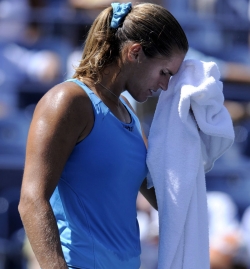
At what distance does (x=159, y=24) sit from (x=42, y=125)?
42 centimetres

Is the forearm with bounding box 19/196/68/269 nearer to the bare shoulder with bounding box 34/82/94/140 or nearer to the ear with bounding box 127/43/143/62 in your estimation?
the bare shoulder with bounding box 34/82/94/140

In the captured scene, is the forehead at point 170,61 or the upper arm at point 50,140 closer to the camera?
the upper arm at point 50,140

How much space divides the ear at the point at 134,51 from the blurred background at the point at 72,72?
2.17 meters

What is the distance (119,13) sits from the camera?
158 cm

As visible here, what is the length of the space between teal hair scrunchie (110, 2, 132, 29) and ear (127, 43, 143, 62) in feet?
0.25

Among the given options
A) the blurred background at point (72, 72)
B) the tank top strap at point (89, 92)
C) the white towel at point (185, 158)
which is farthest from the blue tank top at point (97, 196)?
the blurred background at point (72, 72)

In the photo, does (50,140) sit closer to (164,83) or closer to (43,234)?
(43,234)

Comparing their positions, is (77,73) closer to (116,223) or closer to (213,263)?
(116,223)

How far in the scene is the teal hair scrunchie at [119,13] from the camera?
1566 mm

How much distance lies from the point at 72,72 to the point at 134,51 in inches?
98.6

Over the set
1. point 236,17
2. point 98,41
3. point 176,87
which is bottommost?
point 236,17

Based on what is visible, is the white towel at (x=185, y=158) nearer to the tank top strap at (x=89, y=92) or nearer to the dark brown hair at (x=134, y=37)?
the dark brown hair at (x=134, y=37)

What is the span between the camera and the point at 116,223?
5.06 feet

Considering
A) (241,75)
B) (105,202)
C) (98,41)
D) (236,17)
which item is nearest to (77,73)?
(98,41)
